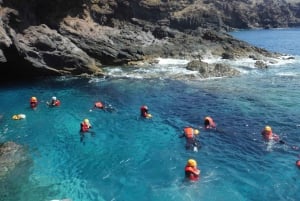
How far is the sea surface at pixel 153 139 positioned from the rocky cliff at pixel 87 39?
3011 millimetres

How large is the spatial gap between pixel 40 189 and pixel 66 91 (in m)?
→ 22.6

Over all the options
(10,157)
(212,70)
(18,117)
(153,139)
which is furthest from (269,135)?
(212,70)

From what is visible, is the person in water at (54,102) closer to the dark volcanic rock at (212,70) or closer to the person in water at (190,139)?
the person in water at (190,139)

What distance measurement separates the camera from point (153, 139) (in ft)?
95.8

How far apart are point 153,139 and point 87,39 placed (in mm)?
29527

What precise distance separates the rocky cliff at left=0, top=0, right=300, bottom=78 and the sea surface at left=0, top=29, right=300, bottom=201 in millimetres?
3011

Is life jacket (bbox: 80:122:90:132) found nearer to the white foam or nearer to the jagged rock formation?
the jagged rock formation

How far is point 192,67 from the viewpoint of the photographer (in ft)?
175

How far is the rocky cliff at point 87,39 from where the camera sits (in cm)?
4672

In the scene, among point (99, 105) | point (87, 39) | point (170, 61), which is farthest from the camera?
point (170, 61)

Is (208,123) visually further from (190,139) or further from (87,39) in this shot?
(87,39)

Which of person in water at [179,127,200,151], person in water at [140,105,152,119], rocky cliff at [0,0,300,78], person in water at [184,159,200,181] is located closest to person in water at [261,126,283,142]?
person in water at [179,127,200,151]

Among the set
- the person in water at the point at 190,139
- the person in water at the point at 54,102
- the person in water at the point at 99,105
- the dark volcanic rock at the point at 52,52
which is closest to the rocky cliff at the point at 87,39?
the dark volcanic rock at the point at 52,52

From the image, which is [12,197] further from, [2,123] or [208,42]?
[208,42]
